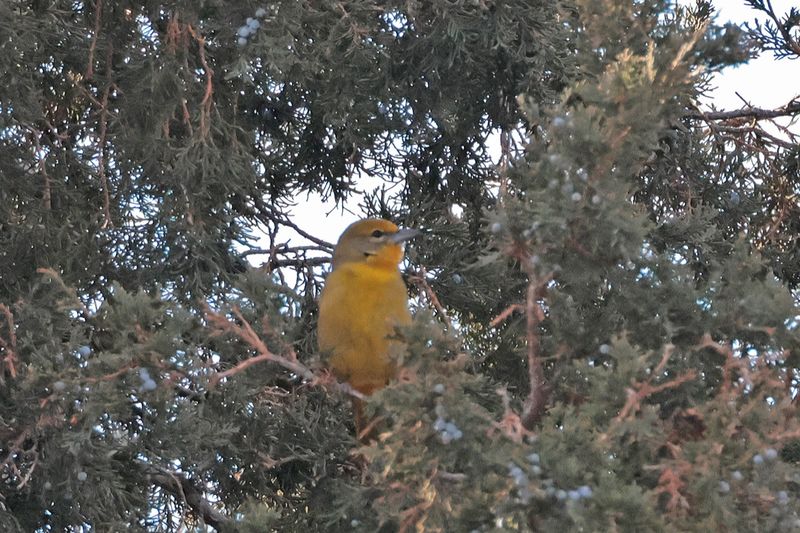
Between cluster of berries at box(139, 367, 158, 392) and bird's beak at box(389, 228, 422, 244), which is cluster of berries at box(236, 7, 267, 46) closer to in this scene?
bird's beak at box(389, 228, 422, 244)

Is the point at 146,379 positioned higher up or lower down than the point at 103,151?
lower down

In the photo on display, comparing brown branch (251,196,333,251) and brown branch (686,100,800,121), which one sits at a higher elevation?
brown branch (686,100,800,121)

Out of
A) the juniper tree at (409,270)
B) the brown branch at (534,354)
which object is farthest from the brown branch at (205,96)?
the brown branch at (534,354)

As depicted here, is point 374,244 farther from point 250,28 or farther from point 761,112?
point 761,112

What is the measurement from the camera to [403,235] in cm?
522

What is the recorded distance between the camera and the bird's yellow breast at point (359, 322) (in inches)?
195

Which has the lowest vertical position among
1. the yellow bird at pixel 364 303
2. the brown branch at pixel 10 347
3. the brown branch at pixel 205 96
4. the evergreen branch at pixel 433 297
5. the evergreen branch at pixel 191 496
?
the evergreen branch at pixel 191 496

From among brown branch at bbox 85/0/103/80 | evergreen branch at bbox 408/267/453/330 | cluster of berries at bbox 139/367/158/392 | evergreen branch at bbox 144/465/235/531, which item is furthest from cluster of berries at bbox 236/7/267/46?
evergreen branch at bbox 144/465/235/531

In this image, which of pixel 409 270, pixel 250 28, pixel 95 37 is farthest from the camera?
pixel 409 270

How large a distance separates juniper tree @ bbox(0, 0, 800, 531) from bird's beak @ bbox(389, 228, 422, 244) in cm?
11

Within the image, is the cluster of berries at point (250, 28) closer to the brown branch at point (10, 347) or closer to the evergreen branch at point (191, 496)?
the brown branch at point (10, 347)

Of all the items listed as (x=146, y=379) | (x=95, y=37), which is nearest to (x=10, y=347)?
(x=146, y=379)

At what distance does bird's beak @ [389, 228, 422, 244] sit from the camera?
17.0 ft

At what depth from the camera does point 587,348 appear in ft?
11.8
